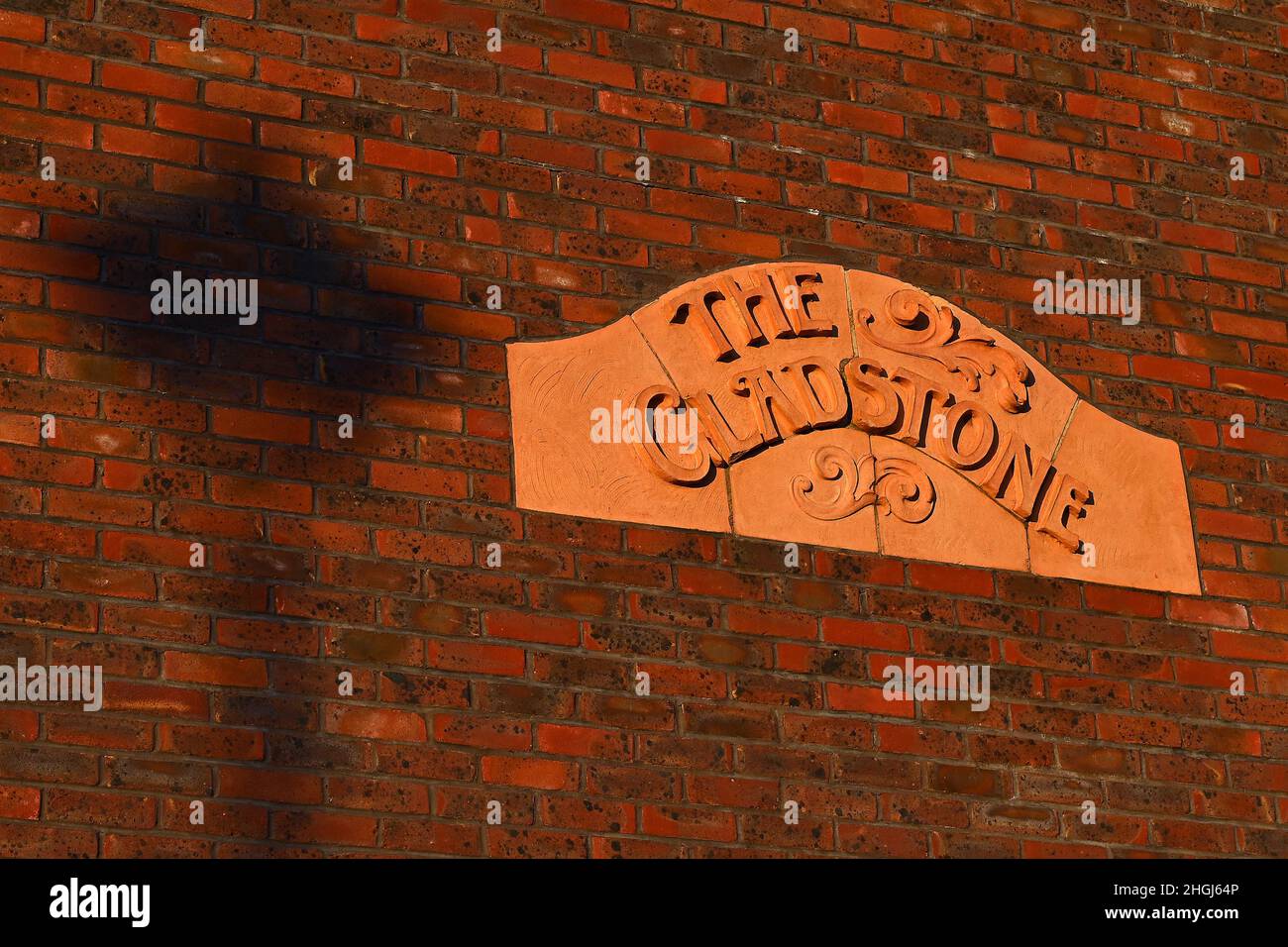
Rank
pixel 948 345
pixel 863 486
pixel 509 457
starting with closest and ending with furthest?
pixel 509 457 → pixel 863 486 → pixel 948 345

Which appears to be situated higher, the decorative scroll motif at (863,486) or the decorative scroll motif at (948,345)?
the decorative scroll motif at (948,345)

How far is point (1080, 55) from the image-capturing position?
581cm

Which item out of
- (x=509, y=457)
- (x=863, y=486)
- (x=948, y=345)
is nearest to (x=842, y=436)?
(x=863, y=486)

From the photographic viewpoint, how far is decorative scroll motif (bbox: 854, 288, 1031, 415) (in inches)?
205

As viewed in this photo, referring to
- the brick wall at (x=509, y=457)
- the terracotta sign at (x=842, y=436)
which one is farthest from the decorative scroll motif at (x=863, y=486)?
the brick wall at (x=509, y=457)

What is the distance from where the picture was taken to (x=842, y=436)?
Answer: 16.6 ft

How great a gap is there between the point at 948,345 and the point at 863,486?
52cm

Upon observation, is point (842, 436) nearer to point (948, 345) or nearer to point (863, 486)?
point (863, 486)

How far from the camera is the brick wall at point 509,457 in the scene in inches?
171

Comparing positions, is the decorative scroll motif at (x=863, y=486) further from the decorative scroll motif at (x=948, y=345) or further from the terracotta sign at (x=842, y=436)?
the decorative scroll motif at (x=948, y=345)

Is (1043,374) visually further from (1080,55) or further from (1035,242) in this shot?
(1080,55)

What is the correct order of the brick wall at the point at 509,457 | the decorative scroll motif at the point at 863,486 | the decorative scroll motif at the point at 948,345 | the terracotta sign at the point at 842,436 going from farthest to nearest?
the decorative scroll motif at the point at 948,345 → the decorative scroll motif at the point at 863,486 → the terracotta sign at the point at 842,436 → the brick wall at the point at 509,457

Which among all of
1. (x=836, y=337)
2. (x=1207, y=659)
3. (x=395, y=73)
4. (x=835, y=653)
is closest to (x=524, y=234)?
(x=395, y=73)

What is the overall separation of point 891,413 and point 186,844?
206cm
